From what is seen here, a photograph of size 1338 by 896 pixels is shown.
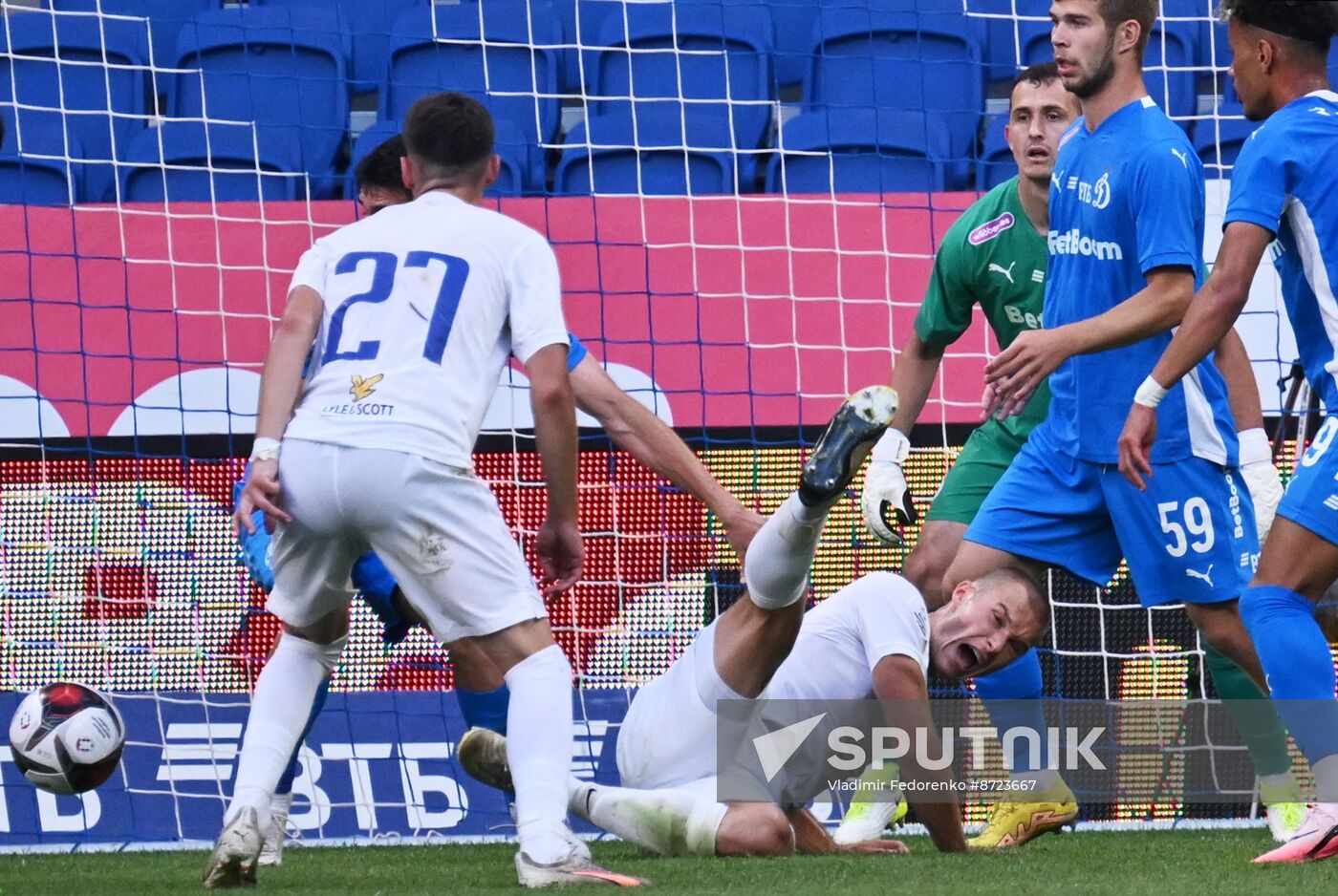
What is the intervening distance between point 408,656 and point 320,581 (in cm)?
210

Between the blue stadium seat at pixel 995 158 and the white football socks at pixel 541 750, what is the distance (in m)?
4.22

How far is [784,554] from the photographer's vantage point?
387 cm

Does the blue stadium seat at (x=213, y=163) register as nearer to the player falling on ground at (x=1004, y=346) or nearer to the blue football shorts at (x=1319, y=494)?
the player falling on ground at (x=1004, y=346)

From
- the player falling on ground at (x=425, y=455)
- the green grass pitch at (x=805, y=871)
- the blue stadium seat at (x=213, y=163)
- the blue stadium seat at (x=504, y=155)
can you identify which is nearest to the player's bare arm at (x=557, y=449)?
the player falling on ground at (x=425, y=455)

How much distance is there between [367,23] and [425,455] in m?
5.78

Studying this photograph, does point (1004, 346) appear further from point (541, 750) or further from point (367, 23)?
point (367, 23)

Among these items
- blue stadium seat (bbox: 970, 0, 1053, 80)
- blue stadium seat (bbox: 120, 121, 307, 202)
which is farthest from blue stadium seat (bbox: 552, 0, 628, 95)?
blue stadium seat (bbox: 970, 0, 1053, 80)

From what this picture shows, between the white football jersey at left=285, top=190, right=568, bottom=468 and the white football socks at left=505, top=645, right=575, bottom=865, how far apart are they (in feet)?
1.48

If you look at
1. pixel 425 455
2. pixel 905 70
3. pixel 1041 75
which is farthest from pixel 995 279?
pixel 905 70

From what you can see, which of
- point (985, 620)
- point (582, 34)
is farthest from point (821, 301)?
point (582, 34)

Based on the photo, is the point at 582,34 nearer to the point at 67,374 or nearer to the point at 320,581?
the point at 67,374

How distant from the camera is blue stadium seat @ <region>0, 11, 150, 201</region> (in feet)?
26.6

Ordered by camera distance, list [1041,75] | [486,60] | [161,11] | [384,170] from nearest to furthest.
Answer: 1. [384,170]
2. [1041,75]
3. [486,60]
4. [161,11]

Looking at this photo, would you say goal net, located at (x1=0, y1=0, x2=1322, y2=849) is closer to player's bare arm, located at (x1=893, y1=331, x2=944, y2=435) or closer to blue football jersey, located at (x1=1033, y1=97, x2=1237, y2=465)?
player's bare arm, located at (x1=893, y1=331, x2=944, y2=435)
